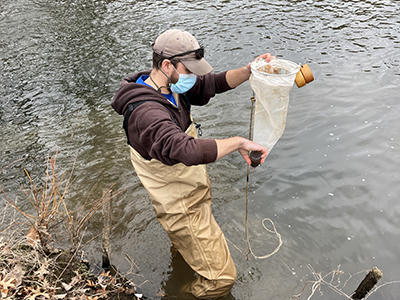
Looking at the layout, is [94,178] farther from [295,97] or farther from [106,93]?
[295,97]

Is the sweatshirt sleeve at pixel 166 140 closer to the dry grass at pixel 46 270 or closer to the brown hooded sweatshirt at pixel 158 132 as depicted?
the brown hooded sweatshirt at pixel 158 132

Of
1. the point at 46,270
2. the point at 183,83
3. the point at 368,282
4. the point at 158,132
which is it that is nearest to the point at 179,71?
the point at 183,83

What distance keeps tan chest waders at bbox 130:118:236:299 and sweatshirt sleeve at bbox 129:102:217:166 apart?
1.36ft

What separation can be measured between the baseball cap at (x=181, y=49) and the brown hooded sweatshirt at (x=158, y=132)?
0.33m

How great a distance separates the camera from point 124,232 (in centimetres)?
438

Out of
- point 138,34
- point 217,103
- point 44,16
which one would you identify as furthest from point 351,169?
point 44,16

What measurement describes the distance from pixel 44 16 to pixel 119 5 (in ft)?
8.59

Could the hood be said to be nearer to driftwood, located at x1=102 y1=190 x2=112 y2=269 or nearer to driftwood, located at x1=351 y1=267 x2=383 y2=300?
driftwood, located at x1=102 y1=190 x2=112 y2=269

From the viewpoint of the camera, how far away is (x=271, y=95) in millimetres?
2621

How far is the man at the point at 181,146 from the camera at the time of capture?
2.36 m

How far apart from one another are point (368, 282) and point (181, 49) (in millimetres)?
2705

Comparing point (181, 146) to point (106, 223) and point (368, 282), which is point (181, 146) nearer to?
point (106, 223)

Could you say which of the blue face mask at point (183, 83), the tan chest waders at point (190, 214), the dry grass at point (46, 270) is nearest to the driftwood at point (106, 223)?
the dry grass at point (46, 270)

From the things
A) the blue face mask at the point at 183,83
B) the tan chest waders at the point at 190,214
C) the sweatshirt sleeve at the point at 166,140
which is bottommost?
the tan chest waders at the point at 190,214
